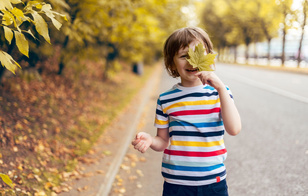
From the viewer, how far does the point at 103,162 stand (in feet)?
14.6

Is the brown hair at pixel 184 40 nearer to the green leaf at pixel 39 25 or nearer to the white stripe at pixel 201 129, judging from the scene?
the white stripe at pixel 201 129

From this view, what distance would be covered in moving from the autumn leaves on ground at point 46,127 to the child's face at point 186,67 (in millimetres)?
2262

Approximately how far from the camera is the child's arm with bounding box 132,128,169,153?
1.79 metres

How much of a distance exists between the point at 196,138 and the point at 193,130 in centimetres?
5

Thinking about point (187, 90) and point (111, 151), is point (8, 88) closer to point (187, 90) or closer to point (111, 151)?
point (111, 151)

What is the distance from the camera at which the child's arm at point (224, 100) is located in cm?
164

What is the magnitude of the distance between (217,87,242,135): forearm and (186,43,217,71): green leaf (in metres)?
0.16

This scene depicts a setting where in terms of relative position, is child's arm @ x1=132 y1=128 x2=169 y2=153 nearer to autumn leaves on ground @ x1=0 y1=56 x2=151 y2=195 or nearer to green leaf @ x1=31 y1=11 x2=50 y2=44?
green leaf @ x1=31 y1=11 x2=50 y2=44

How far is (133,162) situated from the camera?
16.0 ft

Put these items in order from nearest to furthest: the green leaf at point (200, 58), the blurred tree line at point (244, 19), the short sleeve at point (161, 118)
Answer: the green leaf at point (200, 58) < the short sleeve at point (161, 118) < the blurred tree line at point (244, 19)

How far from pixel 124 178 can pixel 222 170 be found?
268 cm

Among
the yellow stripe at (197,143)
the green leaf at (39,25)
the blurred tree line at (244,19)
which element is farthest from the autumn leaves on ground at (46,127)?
the blurred tree line at (244,19)

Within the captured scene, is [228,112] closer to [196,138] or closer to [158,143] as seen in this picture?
[196,138]

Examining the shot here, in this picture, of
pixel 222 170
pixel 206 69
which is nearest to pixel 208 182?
pixel 222 170
